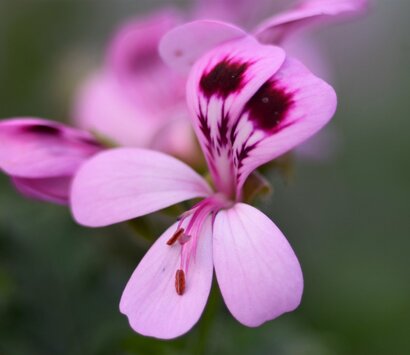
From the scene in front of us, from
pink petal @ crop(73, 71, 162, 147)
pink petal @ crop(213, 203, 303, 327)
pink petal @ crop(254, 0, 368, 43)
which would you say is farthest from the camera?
pink petal @ crop(73, 71, 162, 147)

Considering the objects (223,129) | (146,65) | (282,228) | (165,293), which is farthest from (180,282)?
(282,228)

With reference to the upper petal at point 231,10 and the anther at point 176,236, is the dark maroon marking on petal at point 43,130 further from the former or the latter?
the upper petal at point 231,10

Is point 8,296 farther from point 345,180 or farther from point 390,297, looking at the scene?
point 345,180

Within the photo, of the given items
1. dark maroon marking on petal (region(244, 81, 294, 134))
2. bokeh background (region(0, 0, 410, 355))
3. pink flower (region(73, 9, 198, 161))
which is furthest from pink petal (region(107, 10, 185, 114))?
dark maroon marking on petal (region(244, 81, 294, 134))

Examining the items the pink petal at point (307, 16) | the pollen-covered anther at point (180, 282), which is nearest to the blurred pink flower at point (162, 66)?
the pink petal at point (307, 16)

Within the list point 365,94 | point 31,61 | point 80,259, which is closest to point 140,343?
point 80,259

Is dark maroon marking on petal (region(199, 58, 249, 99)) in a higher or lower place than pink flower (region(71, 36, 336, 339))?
higher

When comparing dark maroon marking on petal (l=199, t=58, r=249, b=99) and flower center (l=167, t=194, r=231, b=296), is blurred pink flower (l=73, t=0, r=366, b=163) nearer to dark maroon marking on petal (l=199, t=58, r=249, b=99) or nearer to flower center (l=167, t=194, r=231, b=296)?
dark maroon marking on petal (l=199, t=58, r=249, b=99)
